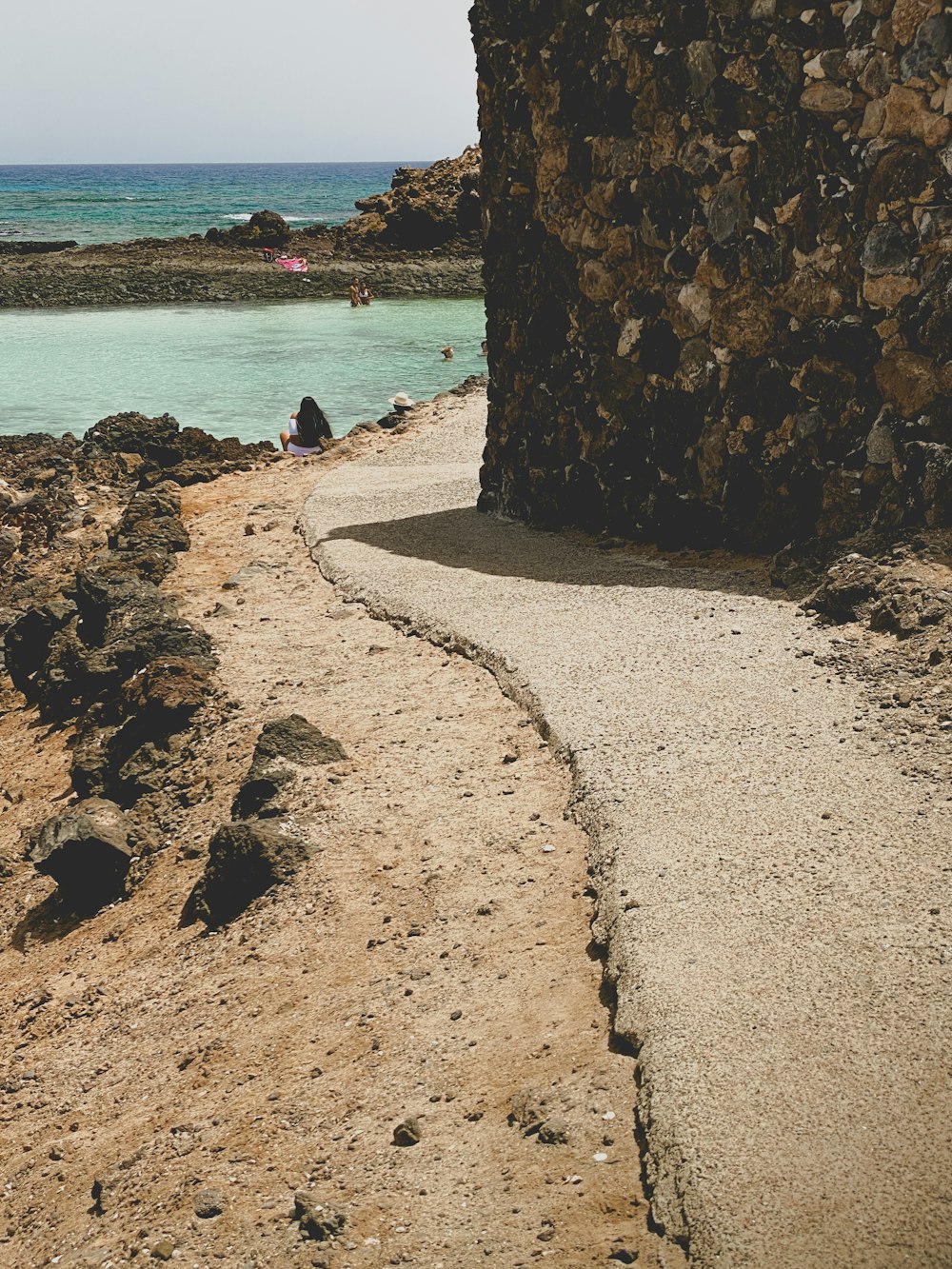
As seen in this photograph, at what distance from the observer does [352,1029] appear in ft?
12.6

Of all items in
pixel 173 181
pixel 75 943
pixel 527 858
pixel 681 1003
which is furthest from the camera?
pixel 173 181

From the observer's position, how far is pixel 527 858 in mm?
4367

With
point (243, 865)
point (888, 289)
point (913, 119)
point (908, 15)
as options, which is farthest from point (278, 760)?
point (908, 15)

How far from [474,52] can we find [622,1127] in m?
7.55

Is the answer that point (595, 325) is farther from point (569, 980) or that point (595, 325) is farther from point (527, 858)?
point (569, 980)

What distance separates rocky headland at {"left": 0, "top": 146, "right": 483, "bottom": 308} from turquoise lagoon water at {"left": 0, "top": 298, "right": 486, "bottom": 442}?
2022 millimetres

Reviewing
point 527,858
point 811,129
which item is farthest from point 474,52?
point 527,858

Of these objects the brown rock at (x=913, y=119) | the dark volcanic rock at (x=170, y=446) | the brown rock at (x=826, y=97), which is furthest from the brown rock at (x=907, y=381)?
the dark volcanic rock at (x=170, y=446)

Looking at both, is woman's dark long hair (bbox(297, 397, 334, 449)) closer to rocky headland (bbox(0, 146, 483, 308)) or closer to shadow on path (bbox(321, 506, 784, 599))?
shadow on path (bbox(321, 506, 784, 599))

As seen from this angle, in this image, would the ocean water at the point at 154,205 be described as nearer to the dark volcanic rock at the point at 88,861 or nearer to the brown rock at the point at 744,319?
the brown rock at the point at 744,319

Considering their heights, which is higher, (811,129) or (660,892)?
(811,129)

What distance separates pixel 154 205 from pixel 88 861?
247 feet

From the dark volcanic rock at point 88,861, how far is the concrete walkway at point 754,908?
6.26 ft

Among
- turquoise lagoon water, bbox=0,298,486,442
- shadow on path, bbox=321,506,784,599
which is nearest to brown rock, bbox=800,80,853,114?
shadow on path, bbox=321,506,784,599
